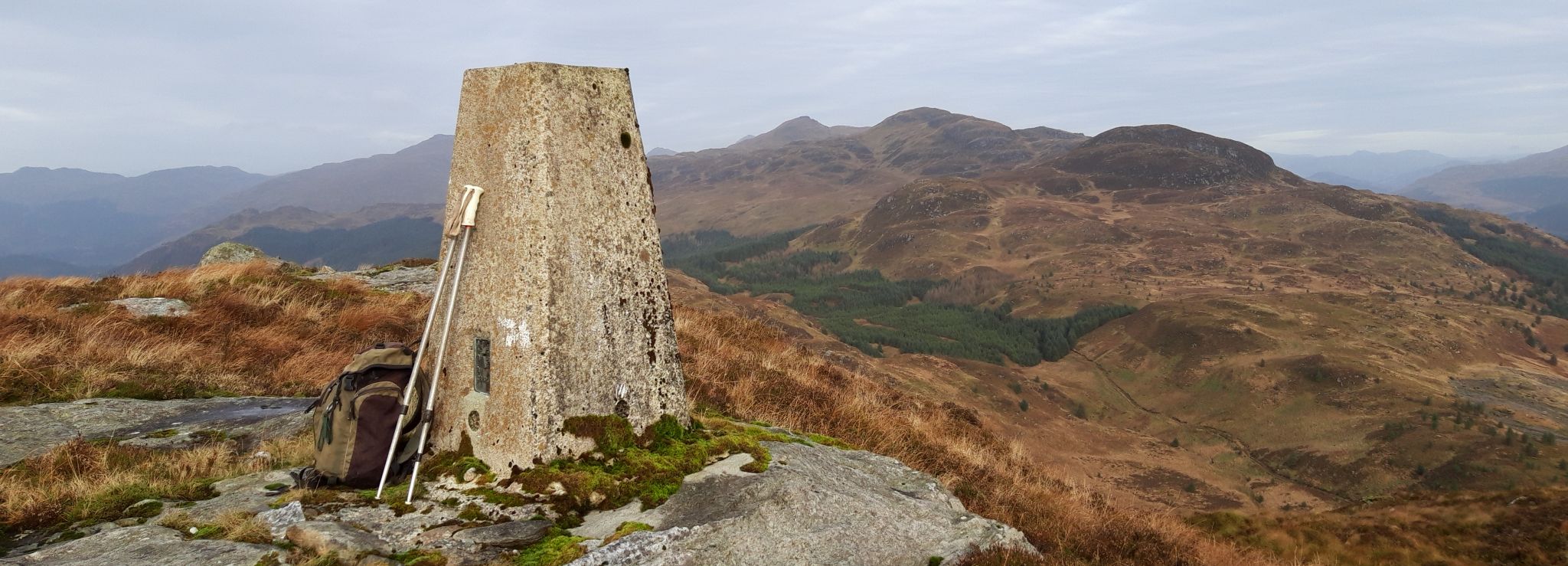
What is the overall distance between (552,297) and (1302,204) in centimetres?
15735

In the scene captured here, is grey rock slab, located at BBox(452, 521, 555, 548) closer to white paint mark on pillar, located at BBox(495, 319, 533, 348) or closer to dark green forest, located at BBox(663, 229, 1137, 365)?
white paint mark on pillar, located at BBox(495, 319, 533, 348)

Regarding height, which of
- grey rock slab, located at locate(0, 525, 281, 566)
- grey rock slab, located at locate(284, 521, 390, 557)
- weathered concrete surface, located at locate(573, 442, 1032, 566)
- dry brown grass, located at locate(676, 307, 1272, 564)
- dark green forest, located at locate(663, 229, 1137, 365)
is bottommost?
dark green forest, located at locate(663, 229, 1137, 365)

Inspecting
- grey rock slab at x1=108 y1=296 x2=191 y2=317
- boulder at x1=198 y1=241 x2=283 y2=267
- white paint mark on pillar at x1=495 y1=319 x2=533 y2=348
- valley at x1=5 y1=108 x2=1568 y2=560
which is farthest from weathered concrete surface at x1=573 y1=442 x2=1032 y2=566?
boulder at x1=198 y1=241 x2=283 y2=267

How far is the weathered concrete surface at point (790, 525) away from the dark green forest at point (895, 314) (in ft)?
215

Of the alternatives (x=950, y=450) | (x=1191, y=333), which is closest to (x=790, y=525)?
(x=950, y=450)

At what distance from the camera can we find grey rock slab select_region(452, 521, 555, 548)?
3.79 meters

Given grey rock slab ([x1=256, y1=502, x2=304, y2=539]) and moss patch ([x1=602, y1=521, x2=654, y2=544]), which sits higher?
grey rock slab ([x1=256, y1=502, x2=304, y2=539])

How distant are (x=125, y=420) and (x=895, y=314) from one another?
344 feet

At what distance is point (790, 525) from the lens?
12.9ft

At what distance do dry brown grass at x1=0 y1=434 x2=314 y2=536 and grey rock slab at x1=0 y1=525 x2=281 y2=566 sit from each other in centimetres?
19

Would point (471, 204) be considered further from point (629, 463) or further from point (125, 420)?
point (125, 420)

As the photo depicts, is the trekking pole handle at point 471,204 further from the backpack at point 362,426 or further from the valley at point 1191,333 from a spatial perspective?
the valley at point 1191,333

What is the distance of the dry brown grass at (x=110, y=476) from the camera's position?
3898 mm

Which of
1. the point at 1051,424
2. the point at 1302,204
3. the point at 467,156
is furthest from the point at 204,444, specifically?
the point at 1302,204
